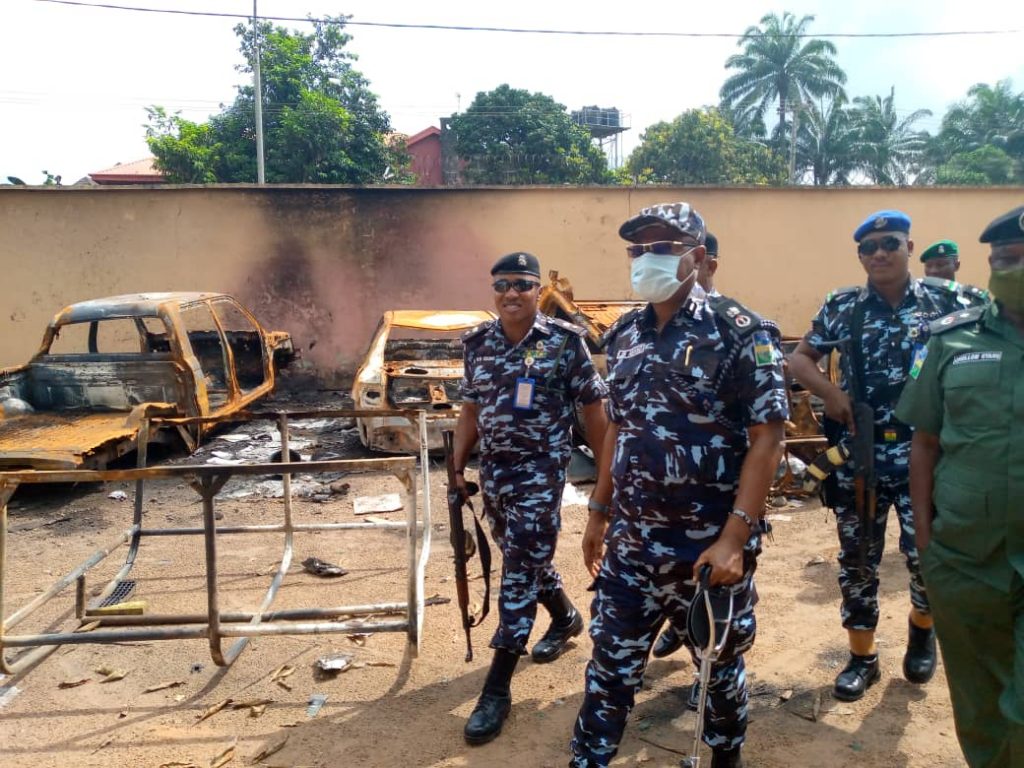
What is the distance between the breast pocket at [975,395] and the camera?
77.4 inches

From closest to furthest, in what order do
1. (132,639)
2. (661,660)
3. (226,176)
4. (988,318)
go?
(988,318), (132,639), (661,660), (226,176)

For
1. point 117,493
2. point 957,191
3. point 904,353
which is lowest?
point 117,493

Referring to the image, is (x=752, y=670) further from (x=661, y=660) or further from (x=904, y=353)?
(x=904, y=353)

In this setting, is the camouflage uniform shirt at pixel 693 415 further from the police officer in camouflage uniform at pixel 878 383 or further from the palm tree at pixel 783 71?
the palm tree at pixel 783 71

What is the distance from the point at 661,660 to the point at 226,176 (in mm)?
25313

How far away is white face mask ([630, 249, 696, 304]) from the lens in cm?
221

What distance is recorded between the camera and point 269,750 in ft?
9.44

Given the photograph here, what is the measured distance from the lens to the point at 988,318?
6.78 feet

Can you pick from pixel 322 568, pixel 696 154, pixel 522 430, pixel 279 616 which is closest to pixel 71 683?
pixel 279 616

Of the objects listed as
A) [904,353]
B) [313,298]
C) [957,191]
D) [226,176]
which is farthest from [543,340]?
[226,176]

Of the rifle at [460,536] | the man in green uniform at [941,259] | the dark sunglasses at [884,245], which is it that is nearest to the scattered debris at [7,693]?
the rifle at [460,536]

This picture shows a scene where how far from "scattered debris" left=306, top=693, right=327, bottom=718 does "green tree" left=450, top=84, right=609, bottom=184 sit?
2829cm

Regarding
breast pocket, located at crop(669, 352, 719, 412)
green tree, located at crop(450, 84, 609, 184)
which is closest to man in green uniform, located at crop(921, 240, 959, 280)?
breast pocket, located at crop(669, 352, 719, 412)

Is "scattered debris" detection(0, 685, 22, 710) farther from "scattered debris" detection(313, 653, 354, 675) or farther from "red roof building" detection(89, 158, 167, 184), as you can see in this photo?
"red roof building" detection(89, 158, 167, 184)
